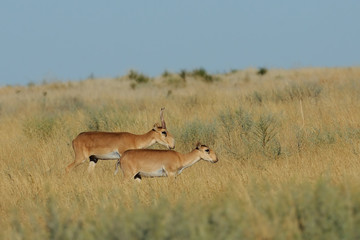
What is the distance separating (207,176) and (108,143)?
2623 millimetres

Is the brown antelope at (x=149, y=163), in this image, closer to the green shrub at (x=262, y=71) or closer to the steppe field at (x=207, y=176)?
the steppe field at (x=207, y=176)

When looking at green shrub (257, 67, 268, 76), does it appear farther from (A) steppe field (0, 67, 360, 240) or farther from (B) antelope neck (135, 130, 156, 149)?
(B) antelope neck (135, 130, 156, 149)

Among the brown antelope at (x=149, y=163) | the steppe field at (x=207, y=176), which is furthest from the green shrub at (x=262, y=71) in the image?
the brown antelope at (x=149, y=163)

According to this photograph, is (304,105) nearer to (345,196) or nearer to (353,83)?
(353,83)

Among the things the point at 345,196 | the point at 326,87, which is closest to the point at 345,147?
the point at 345,196

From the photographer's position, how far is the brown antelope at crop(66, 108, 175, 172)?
12352mm

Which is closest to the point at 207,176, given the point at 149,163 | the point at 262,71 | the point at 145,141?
the point at 149,163

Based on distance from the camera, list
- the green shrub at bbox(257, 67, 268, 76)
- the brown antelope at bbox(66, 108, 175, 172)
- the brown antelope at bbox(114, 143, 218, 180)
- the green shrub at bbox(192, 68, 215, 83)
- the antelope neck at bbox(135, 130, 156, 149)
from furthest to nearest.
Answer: the green shrub at bbox(257, 67, 268, 76)
the green shrub at bbox(192, 68, 215, 83)
the antelope neck at bbox(135, 130, 156, 149)
the brown antelope at bbox(66, 108, 175, 172)
the brown antelope at bbox(114, 143, 218, 180)

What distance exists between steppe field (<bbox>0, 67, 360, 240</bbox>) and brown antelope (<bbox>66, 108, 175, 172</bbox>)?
33cm

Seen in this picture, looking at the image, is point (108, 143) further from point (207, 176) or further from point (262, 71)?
point (262, 71)

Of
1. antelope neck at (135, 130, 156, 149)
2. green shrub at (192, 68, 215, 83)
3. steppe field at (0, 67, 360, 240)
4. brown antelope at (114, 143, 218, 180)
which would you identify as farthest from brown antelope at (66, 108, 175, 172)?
green shrub at (192, 68, 215, 83)

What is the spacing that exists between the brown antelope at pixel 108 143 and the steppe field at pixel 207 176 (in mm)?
327

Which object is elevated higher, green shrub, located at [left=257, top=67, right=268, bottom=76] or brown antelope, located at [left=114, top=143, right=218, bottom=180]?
green shrub, located at [left=257, top=67, right=268, bottom=76]

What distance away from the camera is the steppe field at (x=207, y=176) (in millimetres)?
5711
